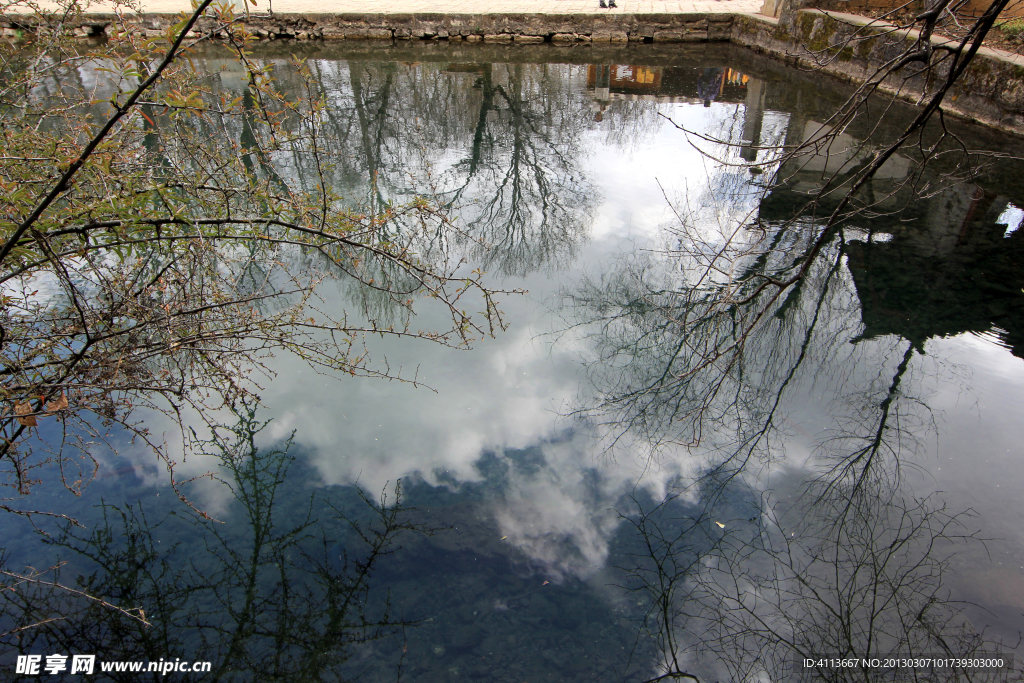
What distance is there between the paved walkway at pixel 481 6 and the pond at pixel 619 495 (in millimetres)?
13099

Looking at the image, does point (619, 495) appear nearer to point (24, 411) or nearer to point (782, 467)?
point (782, 467)

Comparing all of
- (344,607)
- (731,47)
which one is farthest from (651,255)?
(731,47)

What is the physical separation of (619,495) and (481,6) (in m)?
17.9

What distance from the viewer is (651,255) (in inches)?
244

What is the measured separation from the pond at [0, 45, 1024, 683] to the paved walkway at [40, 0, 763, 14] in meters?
13.1

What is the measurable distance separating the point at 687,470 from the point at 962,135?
801 centimetres

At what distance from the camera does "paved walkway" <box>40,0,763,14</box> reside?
16.9m

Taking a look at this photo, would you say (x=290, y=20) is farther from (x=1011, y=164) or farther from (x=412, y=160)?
(x=1011, y=164)

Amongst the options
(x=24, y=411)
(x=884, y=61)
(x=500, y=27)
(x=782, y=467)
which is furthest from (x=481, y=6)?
(x=24, y=411)

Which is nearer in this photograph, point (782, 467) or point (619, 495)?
point (619, 495)

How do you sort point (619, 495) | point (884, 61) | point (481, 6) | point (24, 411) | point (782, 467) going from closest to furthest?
point (24, 411), point (619, 495), point (782, 467), point (884, 61), point (481, 6)

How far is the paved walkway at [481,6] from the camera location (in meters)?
16.9

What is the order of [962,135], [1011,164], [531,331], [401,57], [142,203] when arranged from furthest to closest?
[401,57], [962,135], [1011,164], [531,331], [142,203]

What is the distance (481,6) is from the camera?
59.5ft
